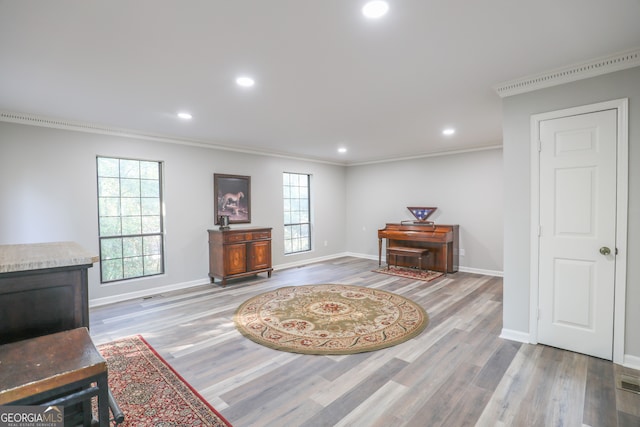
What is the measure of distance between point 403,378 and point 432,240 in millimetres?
3743

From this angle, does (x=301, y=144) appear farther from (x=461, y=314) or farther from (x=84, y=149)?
(x=461, y=314)

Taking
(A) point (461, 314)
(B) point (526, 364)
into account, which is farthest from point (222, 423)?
(A) point (461, 314)

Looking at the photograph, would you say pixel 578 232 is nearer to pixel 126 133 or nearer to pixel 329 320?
pixel 329 320

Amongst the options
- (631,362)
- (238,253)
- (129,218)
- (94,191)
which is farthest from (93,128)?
(631,362)

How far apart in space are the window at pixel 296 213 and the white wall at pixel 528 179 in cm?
456

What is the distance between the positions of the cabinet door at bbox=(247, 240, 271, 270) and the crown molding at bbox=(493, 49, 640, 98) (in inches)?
165

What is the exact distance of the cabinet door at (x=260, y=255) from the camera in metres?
5.47

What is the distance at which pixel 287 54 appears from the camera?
2.29 m

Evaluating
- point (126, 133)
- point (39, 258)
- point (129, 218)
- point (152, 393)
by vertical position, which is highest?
point (126, 133)

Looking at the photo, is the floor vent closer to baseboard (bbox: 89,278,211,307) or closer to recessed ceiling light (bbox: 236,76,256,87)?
recessed ceiling light (bbox: 236,76,256,87)

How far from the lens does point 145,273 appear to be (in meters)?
4.79

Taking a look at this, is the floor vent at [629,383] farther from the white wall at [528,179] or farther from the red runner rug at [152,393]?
the red runner rug at [152,393]

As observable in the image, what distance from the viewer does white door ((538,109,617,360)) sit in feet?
8.41

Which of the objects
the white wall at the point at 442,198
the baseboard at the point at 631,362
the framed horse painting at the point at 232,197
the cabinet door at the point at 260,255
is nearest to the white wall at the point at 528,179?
the baseboard at the point at 631,362
